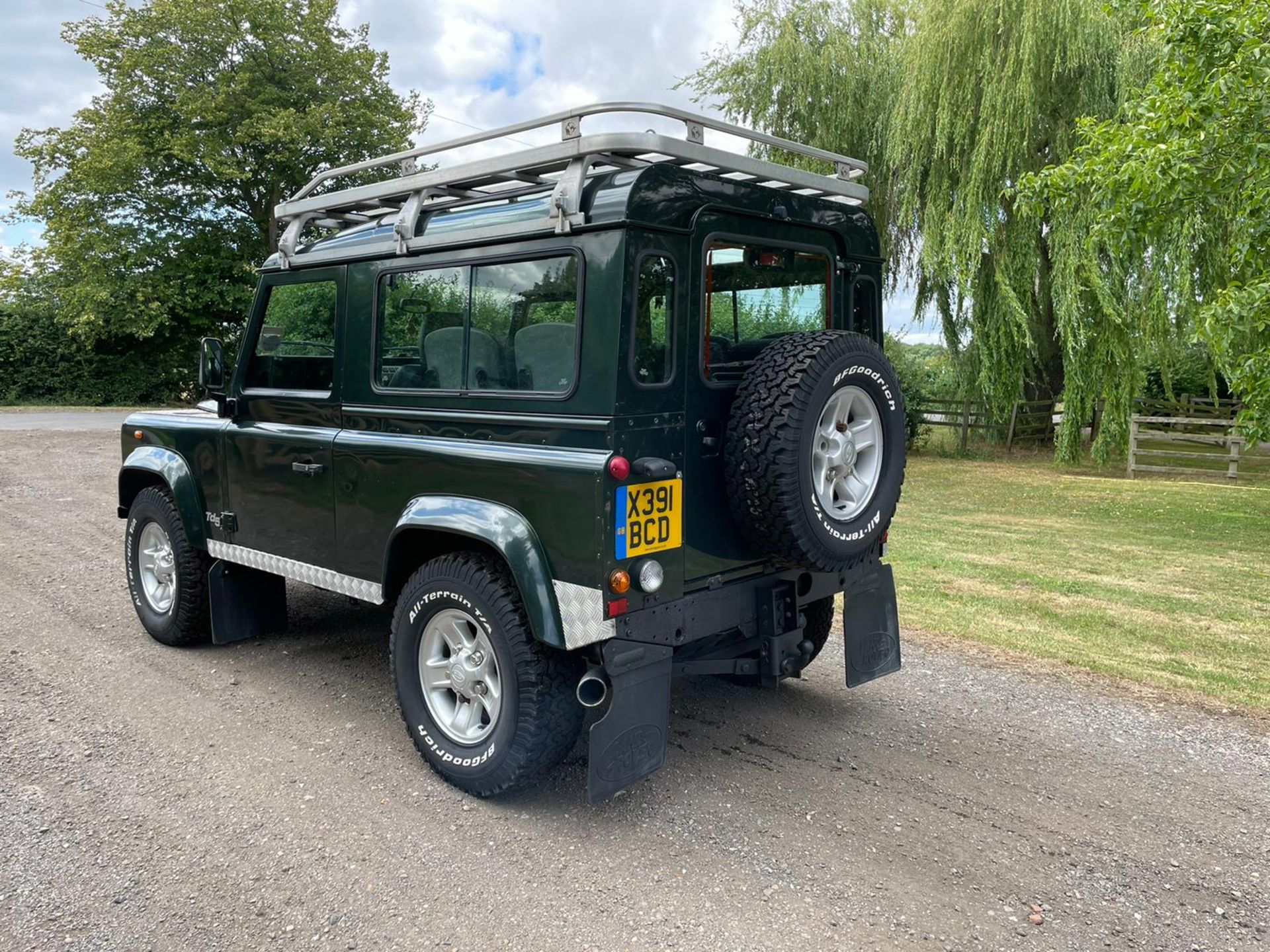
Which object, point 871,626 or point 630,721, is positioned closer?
point 630,721

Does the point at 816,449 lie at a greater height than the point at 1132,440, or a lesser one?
greater

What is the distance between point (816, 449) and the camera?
138 inches

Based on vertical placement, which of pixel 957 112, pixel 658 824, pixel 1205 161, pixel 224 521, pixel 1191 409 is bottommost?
pixel 658 824

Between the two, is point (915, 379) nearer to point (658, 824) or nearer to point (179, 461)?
point (179, 461)

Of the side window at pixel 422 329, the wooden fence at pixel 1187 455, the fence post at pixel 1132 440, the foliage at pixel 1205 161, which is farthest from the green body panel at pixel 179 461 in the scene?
the fence post at pixel 1132 440

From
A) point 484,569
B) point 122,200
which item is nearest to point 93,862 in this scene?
point 484,569

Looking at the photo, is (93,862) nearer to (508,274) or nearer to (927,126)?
(508,274)

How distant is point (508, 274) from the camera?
3568 mm

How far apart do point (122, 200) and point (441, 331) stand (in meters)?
26.1

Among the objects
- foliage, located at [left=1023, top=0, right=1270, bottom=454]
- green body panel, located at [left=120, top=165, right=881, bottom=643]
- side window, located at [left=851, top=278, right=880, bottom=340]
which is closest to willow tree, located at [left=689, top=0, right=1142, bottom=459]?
foliage, located at [left=1023, top=0, right=1270, bottom=454]

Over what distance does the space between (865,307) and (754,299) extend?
89cm

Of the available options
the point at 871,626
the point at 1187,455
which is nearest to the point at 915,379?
the point at 1187,455

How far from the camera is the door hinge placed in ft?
16.0

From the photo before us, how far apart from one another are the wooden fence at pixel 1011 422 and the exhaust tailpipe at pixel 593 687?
16207 mm
